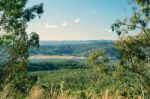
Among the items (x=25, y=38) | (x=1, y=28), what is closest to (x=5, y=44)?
(x=1, y=28)

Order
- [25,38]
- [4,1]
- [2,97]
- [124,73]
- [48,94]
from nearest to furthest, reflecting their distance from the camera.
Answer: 1. [2,97]
2. [48,94]
3. [4,1]
4. [25,38]
5. [124,73]

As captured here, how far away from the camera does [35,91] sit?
21.0ft

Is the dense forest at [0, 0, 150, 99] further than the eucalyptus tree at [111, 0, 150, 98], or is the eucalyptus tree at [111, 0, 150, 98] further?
the eucalyptus tree at [111, 0, 150, 98]

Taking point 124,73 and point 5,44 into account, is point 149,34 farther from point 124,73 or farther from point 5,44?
point 5,44

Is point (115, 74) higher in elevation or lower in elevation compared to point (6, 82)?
lower

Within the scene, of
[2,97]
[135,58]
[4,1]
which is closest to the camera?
[2,97]

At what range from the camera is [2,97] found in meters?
6.13

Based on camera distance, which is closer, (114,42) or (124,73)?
(114,42)

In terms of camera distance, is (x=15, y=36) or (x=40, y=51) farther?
(x=40, y=51)

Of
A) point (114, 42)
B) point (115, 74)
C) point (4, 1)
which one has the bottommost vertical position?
point (115, 74)

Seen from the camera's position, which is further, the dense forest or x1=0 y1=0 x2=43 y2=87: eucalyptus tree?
x1=0 y1=0 x2=43 y2=87: eucalyptus tree

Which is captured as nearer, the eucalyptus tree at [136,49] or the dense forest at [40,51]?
the dense forest at [40,51]

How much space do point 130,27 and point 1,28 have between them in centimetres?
2234

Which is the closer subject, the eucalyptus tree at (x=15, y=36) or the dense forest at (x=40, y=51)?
the dense forest at (x=40, y=51)
